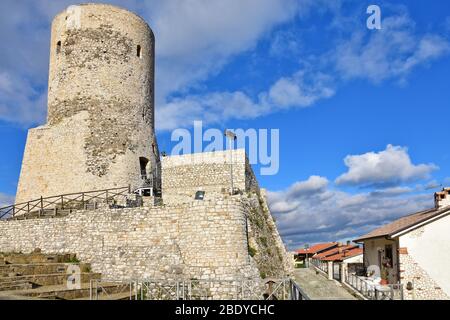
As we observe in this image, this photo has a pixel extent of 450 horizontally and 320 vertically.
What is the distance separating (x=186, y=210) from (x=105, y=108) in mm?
8867

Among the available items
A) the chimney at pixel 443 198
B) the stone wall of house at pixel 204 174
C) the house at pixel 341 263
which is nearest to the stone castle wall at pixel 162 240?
the house at pixel 341 263

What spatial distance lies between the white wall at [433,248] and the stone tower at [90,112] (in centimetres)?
1347

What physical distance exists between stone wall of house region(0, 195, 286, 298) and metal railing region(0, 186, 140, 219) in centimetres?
235

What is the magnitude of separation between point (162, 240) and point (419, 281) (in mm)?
9799

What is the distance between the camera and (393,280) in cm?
1750

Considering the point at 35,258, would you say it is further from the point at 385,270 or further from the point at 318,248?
the point at 318,248

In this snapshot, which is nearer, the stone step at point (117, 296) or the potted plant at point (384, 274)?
the stone step at point (117, 296)

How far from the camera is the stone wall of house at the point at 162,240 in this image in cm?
1550

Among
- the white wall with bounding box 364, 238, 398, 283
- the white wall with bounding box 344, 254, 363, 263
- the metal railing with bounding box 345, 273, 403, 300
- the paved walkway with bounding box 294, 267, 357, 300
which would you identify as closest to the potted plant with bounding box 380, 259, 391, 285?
the white wall with bounding box 364, 238, 398, 283

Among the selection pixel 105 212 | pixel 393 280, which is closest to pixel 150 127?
pixel 105 212

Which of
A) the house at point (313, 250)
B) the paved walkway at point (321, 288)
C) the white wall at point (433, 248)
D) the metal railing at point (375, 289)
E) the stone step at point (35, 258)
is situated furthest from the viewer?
the house at point (313, 250)

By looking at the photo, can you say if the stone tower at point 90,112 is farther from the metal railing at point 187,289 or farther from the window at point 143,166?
the metal railing at point 187,289

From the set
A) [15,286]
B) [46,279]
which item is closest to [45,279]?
[46,279]
